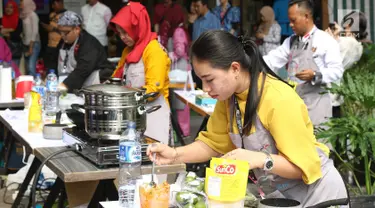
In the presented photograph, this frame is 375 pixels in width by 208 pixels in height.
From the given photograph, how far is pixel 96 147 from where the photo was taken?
4.43 metres

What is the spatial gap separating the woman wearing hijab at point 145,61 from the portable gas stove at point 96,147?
1.64 metres

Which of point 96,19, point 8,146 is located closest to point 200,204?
point 8,146

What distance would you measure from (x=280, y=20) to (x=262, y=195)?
9787 millimetres

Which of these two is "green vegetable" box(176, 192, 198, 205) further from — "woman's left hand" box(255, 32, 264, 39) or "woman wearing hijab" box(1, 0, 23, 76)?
"woman wearing hijab" box(1, 0, 23, 76)

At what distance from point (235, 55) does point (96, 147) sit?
4.53 feet

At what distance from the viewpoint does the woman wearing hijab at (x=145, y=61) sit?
6586 mm

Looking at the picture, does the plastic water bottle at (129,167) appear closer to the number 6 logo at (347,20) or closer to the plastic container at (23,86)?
the plastic container at (23,86)

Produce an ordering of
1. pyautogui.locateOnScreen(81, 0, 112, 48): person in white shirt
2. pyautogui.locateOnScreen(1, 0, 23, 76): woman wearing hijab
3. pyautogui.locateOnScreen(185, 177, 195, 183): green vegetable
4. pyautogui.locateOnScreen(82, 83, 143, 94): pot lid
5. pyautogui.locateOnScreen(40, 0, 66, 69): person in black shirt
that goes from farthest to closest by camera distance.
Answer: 1. pyautogui.locateOnScreen(1, 0, 23, 76): woman wearing hijab
2. pyautogui.locateOnScreen(81, 0, 112, 48): person in white shirt
3. pyautogui.locateOnScreen(40, 0, 66, 69): person in black shirt
4. pyautogui.locateOnScreen(82, 83, 143, 94): pot lid
5. pyautogui.locateOnScreen(185, 177, 195, 183): green vegetable

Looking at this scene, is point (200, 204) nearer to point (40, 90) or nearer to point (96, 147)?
point (96, 147)

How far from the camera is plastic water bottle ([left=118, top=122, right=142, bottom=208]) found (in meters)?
3.48

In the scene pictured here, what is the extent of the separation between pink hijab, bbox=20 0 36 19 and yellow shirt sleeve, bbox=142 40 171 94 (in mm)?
8246

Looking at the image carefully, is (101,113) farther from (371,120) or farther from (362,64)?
(362,64)

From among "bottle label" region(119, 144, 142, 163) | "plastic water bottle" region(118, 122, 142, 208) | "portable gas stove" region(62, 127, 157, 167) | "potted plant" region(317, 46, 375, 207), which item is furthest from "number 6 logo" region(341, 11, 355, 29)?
"bottle label" region(119, 144, 142, 163)

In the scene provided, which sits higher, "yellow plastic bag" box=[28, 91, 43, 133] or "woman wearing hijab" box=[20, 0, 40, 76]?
"woman wearing hijab" box=[20, 0, 40, 76]
